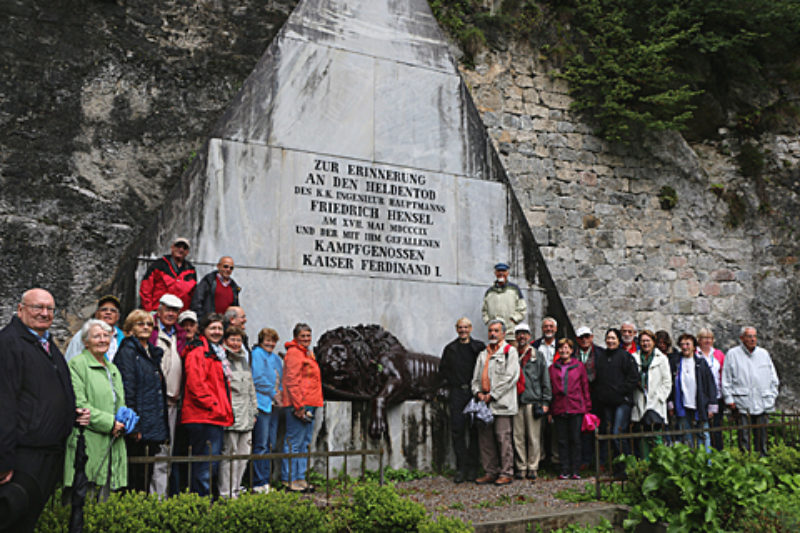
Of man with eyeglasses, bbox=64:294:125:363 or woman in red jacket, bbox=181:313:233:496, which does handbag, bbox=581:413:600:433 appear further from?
man with eyeglasses, bbox=64:294:125:363

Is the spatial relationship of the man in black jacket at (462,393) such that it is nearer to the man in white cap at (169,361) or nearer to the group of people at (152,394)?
the group of people at (152,394)

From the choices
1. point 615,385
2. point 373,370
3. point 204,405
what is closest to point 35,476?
point 204,405

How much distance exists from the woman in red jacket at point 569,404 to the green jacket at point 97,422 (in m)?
4.63

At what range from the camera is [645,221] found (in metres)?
14.6

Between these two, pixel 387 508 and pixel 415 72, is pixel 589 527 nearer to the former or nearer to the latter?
pixel 387 508

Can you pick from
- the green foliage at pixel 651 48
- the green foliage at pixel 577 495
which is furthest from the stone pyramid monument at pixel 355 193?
the green foliage at pixel 651 48

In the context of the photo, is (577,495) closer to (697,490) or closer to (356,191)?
(697,490)

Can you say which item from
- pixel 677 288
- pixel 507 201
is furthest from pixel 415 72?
pixel 677 288

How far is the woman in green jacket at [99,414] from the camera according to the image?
15.0 feet

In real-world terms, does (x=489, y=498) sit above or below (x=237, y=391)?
below

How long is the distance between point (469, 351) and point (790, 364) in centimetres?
912

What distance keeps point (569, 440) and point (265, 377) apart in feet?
11.3

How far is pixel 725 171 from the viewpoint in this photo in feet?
49.7

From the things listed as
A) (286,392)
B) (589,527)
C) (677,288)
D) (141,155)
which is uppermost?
(141,155)
